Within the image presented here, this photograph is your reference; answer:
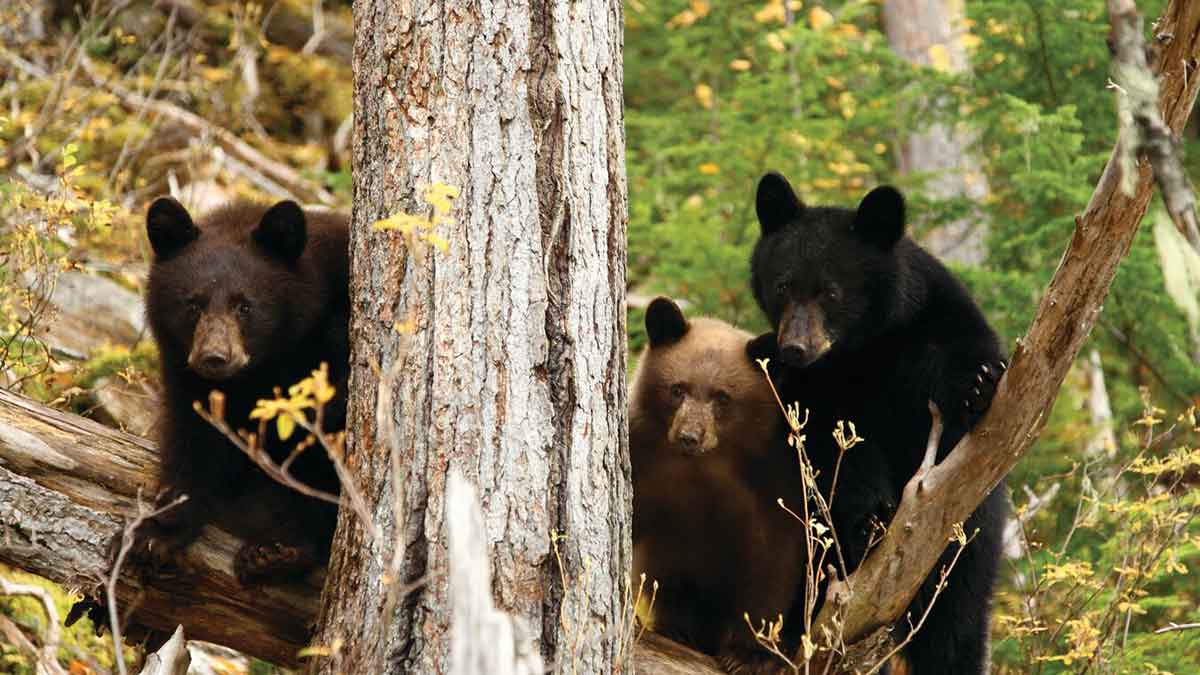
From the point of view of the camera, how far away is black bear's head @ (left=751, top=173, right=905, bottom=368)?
576cm

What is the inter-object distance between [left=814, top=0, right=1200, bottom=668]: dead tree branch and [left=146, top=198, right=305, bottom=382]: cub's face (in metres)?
2.40

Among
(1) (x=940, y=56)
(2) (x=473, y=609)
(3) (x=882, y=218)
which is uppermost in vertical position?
(1) (x=940, y=56)

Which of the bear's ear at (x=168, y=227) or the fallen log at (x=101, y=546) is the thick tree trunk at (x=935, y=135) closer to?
the bear's ear at (x=168, y=227)

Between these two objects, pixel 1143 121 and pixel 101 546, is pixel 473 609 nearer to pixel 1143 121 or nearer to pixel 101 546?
pixel 1143 121

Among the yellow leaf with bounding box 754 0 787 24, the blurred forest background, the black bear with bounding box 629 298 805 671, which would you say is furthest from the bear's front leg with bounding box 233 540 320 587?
the yellow leaf with bounding box 754 0 787 24

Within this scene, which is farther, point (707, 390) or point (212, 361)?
point (707, 390)

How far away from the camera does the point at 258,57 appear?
12.3 m

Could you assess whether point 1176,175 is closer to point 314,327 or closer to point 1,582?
point 314,327

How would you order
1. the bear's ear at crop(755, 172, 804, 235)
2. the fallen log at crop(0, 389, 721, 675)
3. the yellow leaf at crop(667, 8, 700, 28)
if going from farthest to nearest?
the yellow leaf at crop(667, 8, 700, 28)
the bear's ear at crop(755, 172, 804, 235)
the fallen log at crop(0, 389, 721, 675)

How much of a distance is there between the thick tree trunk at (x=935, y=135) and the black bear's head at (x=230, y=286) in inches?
284

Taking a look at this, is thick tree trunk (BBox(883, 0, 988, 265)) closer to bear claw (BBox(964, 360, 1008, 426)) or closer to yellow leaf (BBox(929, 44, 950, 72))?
yellow leaf (BBox(929, 44, 950, 72))

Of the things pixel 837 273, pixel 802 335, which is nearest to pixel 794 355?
pixel 802 335

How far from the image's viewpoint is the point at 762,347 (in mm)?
6047

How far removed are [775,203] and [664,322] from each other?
0.76 meters
